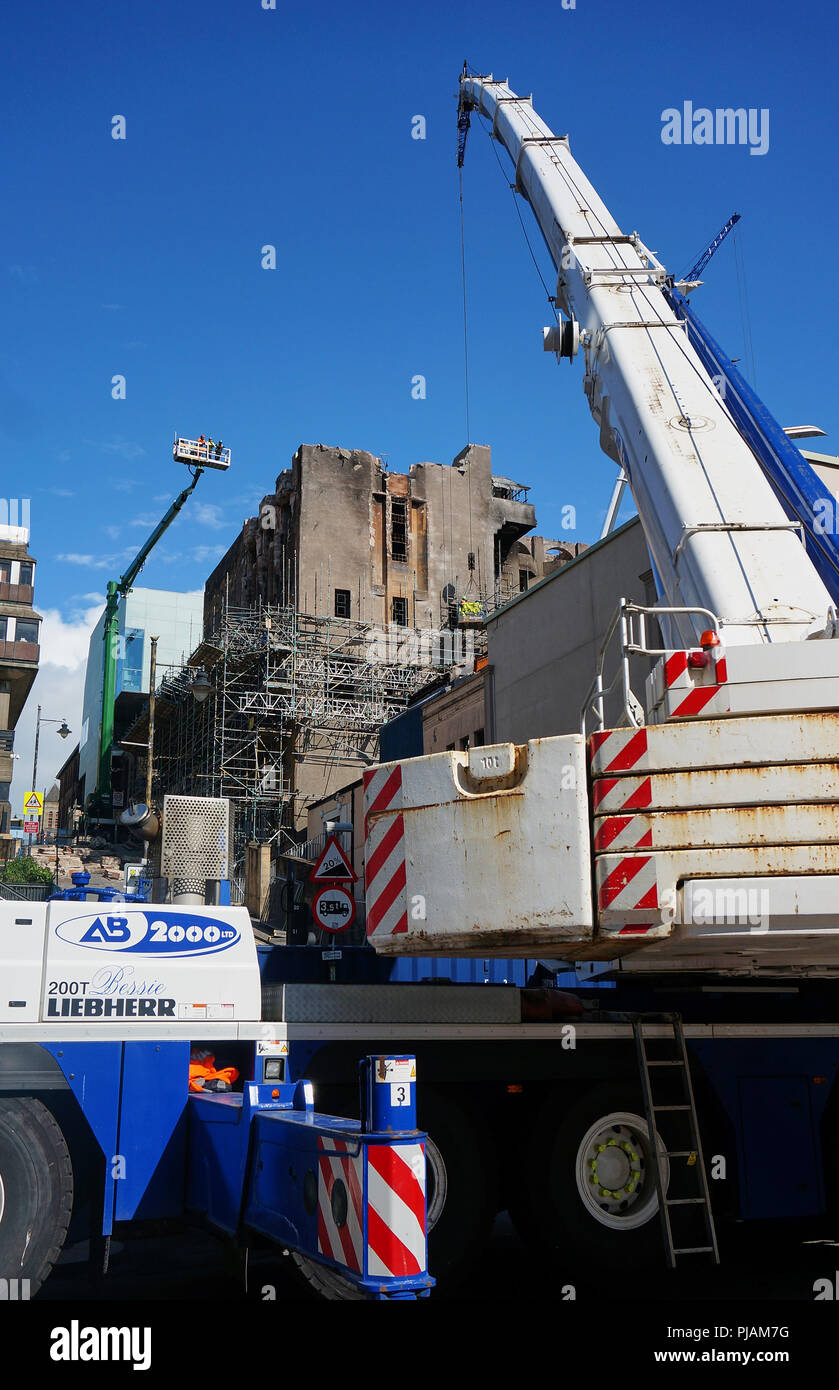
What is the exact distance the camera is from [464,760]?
6.98m

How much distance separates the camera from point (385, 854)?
7.21m

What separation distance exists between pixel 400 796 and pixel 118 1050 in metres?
2.49

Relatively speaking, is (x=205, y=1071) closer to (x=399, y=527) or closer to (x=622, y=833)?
(x=622, y=833)

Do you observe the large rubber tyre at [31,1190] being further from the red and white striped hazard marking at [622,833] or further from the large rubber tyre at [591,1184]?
the red and white striped hazard marking at [622,833]

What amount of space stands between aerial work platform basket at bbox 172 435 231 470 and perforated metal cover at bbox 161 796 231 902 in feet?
207

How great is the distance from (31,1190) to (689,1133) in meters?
4.70

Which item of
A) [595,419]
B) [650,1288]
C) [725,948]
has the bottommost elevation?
[650,1288]

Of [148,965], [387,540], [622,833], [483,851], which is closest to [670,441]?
[622,833]

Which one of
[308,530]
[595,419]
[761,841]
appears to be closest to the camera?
[761,841]

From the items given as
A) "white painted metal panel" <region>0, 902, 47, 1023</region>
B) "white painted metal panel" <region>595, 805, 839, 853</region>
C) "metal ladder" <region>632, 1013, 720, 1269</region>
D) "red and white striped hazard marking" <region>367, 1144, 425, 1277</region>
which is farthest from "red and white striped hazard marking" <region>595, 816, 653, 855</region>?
"white painted metal panel" <region>0, 902, 47, 1023</region>
